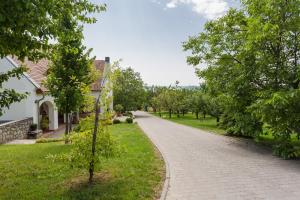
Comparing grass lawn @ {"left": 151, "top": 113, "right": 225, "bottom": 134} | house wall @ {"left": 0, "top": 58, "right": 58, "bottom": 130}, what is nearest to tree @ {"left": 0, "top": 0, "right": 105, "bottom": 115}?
house wall @ {"left": 0, "top": 58, "right": 58, "bottom": 130}

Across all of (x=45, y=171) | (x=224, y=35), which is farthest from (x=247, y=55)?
(x=45, y=171)

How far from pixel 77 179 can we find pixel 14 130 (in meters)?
12.1

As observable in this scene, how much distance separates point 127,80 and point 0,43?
4539 centimetres

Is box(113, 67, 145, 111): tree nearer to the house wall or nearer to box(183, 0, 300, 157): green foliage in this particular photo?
the house wall

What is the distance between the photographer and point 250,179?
27.2 ft

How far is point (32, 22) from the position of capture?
4.43m

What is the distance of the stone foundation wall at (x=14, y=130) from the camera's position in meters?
17.1

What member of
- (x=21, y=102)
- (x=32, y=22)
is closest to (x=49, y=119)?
(x=21, y=102)

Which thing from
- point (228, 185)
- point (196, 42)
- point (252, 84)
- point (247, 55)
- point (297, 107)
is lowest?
point (228, 185)

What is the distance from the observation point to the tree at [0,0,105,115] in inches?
158

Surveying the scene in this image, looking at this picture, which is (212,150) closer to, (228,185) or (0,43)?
(228,185)

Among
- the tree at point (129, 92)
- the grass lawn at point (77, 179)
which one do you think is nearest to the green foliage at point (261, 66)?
the grass lawn at point (77, 179)

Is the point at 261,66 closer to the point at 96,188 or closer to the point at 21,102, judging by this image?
the point at 96,188

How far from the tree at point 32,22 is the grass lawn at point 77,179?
2503 mm
